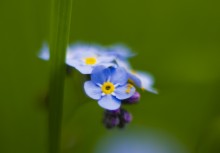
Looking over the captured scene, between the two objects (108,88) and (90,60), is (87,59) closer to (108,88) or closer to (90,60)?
(90,60)

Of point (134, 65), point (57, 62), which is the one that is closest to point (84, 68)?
point (57, 62)

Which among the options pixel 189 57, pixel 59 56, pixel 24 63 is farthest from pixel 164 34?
pixel 59 56

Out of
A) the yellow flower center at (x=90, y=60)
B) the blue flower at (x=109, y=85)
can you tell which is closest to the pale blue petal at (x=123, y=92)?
the blue flower at (x=109, y=85)

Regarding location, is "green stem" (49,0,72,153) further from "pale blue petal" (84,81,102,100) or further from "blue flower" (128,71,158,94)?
"blue flower" (128,71,158,94)

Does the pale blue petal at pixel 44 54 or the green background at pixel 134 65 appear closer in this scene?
the pale blue petal at pixel 44 54

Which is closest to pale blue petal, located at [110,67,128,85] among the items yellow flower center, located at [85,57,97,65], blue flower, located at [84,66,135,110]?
blue flower, located at [84,66,135,110]

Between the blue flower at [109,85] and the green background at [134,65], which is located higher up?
the blue flower at [109,85]

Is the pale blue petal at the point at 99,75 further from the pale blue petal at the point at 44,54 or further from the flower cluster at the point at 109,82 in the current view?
the pale blue petal at the point at 44,54
